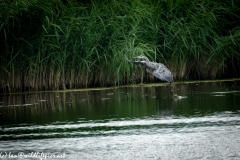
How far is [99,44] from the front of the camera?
58.7 feet

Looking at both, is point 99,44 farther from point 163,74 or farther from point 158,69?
point 163,74

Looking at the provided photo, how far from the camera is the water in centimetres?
881

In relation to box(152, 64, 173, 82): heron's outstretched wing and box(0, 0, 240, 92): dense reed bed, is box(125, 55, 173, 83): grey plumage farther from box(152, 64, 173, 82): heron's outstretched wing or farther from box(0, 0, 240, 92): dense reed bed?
box(0, 0, 240, 92): dense reed bed

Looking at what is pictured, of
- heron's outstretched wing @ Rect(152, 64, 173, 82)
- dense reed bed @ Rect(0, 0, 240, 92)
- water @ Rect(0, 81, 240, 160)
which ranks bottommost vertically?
water @ Rect(0, 81, 240, 160)

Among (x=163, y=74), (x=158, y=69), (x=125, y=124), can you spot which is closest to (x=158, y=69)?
(x=158, y=69)

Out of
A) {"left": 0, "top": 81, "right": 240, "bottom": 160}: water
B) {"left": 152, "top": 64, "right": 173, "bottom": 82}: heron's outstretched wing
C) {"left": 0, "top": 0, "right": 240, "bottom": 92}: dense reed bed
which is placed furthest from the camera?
{"left": 0, "top": 0, "right": 240, "bottom": 92}: dense reed bed

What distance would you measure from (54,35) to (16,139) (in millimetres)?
7418

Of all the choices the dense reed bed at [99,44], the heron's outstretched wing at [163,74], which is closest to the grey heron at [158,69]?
the heron's outstretched wing at [163,74]

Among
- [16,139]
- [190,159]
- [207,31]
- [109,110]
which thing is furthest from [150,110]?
[207,31]

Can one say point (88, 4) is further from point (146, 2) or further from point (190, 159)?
point (190, 159)

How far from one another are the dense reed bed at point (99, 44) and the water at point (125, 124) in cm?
115

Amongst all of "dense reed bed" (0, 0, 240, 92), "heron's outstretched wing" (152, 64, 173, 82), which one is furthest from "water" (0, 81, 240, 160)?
"dense reed bed" (0, 0, 240, 92)

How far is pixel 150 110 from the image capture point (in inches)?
503

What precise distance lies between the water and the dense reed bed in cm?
115
